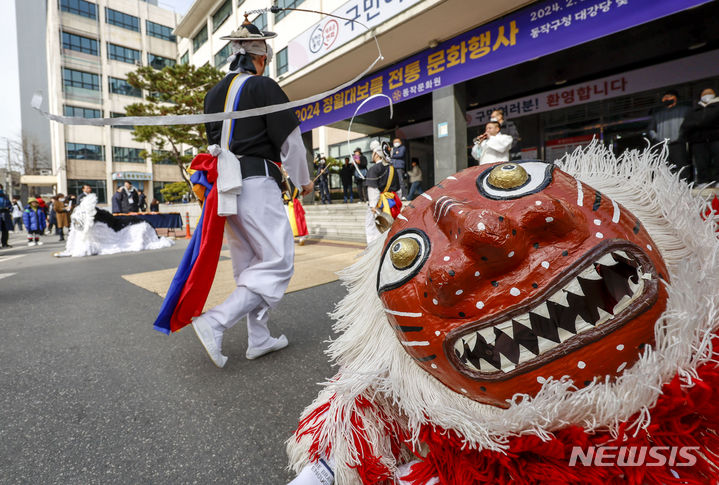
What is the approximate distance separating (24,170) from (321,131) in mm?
34855

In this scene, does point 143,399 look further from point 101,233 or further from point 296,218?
point 101,233

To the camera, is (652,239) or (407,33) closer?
(652,239)

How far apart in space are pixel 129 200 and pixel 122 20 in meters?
26.8

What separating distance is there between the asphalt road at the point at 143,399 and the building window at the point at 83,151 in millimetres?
29831

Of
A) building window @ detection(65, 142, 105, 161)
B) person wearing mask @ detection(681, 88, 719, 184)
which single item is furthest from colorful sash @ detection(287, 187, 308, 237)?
building window @ detection(65, 142, 105, 161)

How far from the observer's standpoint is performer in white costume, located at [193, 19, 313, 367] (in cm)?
167

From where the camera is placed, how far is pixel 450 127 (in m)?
7.31

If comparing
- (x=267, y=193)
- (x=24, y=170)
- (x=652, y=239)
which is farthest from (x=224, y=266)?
(x=24, y=170)

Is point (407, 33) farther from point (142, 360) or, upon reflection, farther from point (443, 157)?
point (142, 360)

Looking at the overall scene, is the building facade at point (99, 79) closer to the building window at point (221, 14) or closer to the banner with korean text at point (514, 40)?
the building window at point (221, 14)

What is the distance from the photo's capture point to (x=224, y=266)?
4859 millimetres

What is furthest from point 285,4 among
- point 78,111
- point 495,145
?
point 78,111

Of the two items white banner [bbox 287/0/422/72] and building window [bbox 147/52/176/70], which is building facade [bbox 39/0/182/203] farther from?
white banner [bbox 287/0/422/72]

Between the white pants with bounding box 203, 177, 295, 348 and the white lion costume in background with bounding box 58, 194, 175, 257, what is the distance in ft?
22.5
